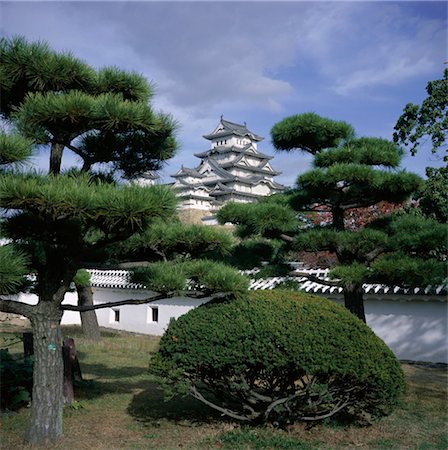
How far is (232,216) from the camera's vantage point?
24.5ft

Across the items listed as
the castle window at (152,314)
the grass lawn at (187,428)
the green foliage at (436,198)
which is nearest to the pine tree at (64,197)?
the grass lawn at (187,428)

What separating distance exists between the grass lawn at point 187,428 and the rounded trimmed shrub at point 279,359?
0.77 ft

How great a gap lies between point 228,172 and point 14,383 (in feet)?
134

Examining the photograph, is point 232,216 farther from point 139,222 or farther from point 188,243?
point 139,222

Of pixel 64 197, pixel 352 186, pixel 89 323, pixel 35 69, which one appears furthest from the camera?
pixel 89 323

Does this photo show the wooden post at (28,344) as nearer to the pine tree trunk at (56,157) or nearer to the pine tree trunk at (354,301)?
the pine tree trunk at (56,157)

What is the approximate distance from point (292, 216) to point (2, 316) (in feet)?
47.8

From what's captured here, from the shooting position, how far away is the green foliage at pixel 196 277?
16.4ft

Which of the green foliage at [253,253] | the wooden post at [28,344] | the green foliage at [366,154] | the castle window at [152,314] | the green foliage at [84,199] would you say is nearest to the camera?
the green foliage at [84,199]

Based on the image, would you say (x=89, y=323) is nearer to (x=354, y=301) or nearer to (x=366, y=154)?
(x=354, y=301)

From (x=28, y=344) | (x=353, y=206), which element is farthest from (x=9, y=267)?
(x=353, y=206)

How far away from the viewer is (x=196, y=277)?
16.9ft

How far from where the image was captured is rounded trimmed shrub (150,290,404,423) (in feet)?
15.7

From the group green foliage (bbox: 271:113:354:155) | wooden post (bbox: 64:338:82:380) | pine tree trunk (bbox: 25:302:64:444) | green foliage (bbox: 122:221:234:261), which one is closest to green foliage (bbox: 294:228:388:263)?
green foliage (bbox: 271:113:354:155)
